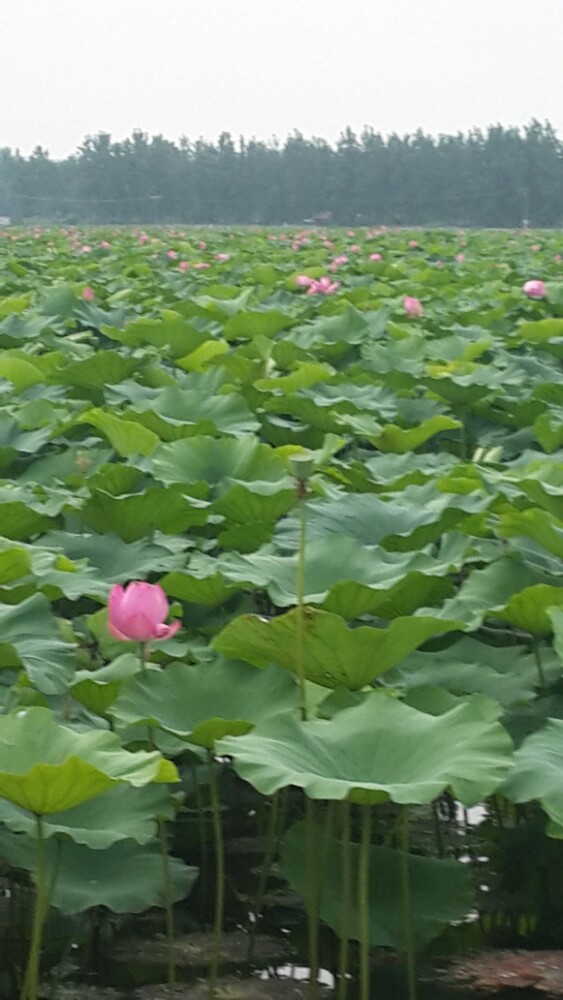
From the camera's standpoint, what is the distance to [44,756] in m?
0.99

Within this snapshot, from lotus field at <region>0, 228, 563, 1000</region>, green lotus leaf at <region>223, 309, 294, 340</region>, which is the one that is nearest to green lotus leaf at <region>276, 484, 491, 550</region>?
lotus field at <region>0, 228, 563, 1000</region>

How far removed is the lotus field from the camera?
102cm

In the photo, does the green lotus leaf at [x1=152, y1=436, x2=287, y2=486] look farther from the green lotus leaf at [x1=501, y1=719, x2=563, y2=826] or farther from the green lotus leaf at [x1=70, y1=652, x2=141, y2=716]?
the green lotus leaf at [x1=501, y1=719, x2=563, y2=826]

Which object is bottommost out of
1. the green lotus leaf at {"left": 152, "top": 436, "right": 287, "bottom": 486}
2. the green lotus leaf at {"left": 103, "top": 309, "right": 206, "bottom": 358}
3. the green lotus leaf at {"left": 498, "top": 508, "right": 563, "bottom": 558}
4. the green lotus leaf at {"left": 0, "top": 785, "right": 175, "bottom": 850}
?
the green lotus leaf at {"left": 0, "top": 785, "right": 175, "bottom": 850}

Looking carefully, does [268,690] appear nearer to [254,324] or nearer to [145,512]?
[145,512]

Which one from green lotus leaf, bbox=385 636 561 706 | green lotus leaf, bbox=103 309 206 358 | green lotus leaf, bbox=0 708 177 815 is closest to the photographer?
green lotus leaf, bbox=0 708 177 815

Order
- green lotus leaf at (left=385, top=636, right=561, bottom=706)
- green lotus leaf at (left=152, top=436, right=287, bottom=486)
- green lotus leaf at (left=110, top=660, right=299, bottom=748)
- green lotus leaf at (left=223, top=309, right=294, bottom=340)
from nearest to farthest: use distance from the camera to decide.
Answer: green lotus leaf at (left=110, top=660, right=299, bottom=748), green lotus leaf at (left=385, top=636, right=561, bottom=706), green lotus leaf at (left=152, top=436, right=287, bottom=486), green lotus leaf at (left=223, top=309, right=294, bottom=340)

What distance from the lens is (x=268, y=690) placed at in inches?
45.1

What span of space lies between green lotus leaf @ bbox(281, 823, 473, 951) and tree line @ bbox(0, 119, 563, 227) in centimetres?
4632

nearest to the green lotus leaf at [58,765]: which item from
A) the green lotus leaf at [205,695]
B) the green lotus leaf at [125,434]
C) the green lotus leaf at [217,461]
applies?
the green lotus leaf at [205,695]

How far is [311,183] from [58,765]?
174 feet

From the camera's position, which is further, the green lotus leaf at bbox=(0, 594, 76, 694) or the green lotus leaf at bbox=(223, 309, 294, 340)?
the green lotus leaf at bbox=(223, 309, 294, 340)

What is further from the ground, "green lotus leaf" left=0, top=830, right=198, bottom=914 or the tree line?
the tree line

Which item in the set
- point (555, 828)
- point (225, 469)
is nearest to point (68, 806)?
point (555, 828)
